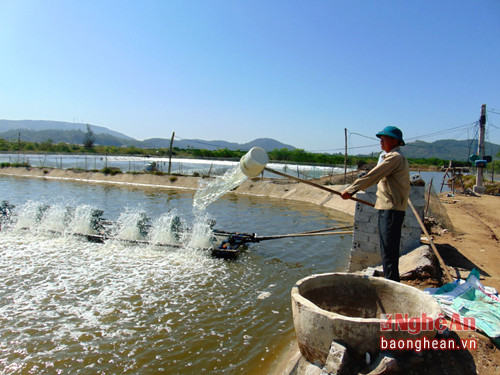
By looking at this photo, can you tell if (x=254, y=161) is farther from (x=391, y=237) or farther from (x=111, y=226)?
(x=111, y=226)

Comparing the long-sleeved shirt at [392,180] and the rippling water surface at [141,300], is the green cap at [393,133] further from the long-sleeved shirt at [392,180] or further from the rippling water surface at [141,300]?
the rippling water surface at [141,300]

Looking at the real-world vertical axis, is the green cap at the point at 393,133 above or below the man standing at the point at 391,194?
above

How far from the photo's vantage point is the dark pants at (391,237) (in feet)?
13.1

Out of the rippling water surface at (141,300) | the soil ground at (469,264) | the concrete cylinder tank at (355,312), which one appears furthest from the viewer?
the rippling water surface at (141,300)

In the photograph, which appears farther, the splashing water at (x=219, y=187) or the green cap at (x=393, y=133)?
the splashing water at (x=219, y=187)

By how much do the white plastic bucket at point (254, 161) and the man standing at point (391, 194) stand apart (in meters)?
1.16

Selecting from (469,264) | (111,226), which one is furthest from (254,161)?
(111,226)

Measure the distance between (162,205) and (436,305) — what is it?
16.7 m

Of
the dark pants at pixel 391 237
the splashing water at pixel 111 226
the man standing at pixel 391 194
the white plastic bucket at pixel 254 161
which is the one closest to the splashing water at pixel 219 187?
the white plastic bucket at pixel 254 161

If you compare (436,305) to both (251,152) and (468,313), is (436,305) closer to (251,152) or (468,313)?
(468,313)

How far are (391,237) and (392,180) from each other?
0.74 m

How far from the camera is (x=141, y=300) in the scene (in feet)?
19.7

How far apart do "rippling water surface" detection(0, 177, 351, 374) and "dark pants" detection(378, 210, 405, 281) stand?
1955 mm

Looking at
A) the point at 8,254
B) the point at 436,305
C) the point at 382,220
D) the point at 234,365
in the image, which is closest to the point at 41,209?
the point at 8,254
